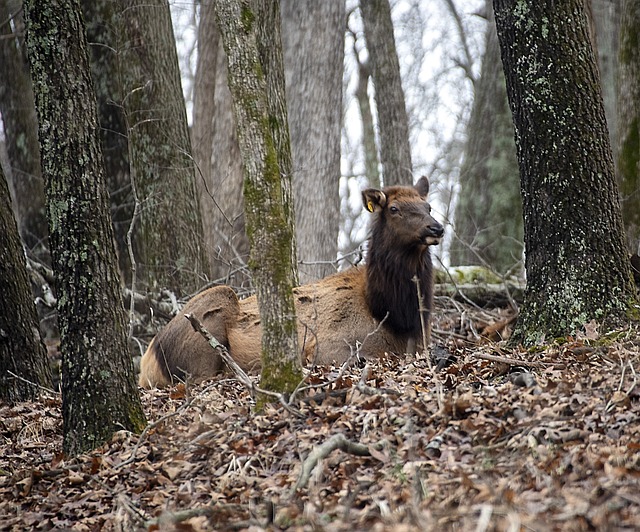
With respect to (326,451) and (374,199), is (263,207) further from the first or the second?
(374,199)

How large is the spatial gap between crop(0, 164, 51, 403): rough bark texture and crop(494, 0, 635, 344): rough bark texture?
5280 millimetres

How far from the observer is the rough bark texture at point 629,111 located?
10.9m

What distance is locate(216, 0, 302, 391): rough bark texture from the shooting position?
6062 millimetres

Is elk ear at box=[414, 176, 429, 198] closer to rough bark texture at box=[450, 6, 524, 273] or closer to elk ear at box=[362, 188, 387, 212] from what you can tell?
elk ear at box=[362, 188, 387, 212]

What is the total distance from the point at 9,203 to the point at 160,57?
13.9 ft

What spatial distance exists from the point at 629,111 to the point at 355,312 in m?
5.34

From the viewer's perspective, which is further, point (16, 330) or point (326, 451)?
point (16, 330)

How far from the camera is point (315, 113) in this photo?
14.1 meters

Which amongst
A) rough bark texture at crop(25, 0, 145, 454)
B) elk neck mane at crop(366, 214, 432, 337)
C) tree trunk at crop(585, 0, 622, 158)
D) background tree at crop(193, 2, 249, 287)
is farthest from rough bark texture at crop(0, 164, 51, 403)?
tree trunk at crop(585, 0, 622, 158)

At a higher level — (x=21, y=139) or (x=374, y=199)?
(x=21, y=139)

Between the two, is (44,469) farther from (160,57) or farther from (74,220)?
(160,57)

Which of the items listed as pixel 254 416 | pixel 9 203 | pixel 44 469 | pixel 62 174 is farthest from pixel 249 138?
pixel 9 203

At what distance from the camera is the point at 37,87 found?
21.5 feet

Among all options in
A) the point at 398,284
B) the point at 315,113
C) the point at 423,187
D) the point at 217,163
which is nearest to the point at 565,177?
the point at 398,284
